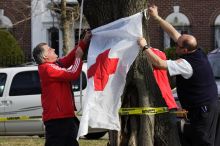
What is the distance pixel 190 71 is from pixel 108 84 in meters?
0.95

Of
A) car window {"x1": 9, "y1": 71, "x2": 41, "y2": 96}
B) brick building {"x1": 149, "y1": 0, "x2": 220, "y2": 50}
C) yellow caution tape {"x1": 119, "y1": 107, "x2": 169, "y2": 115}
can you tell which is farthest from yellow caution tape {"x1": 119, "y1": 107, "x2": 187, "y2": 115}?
brick building {"x1": 149, "y1": 0, "x2": 220, "y2": 50}

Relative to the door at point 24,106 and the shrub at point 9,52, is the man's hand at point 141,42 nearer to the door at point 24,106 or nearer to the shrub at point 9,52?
the door at point 24,106

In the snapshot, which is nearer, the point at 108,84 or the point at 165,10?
the point at 108,84

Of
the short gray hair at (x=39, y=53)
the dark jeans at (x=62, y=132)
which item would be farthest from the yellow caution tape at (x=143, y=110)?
the short gray hair at (x=39, y=53)

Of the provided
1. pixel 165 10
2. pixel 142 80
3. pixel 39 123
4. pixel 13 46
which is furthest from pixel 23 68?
pixel 165 10

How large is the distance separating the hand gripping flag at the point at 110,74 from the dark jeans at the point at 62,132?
46 cm

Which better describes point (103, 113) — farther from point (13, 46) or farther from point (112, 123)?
point (13, 46)

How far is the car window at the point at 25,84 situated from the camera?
13703mm

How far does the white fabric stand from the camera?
22.6ft

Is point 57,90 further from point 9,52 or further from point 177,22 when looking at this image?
point 177,22

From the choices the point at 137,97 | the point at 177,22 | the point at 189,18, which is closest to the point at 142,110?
the point at 137,97

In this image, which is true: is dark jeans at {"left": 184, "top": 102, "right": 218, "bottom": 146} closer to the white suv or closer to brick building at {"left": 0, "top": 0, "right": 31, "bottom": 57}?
the white suv

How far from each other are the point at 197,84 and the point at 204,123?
488 mm

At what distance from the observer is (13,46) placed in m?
23.7
